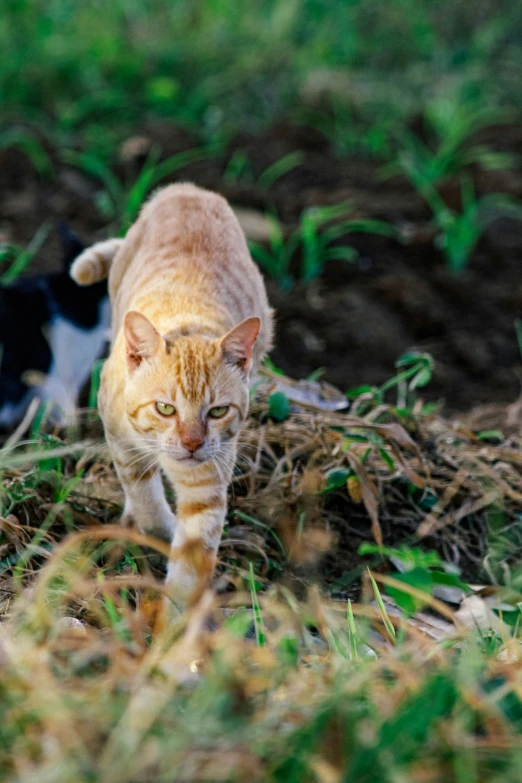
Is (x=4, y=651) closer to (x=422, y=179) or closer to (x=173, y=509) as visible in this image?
(x=173, y=509)

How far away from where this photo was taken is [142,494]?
9.54 ft

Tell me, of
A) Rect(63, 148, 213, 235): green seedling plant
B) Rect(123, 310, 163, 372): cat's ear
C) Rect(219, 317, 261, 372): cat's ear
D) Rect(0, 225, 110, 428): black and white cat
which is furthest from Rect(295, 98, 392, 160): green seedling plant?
Rect(123, 310, 163, 372): cat's ear

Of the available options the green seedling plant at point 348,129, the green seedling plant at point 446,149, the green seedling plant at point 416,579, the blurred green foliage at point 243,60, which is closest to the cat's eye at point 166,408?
the green seedling plant at point 416,579

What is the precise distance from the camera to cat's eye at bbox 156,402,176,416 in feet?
8.68

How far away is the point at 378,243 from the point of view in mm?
5363

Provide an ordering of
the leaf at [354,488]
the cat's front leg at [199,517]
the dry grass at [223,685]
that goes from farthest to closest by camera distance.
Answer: the leaf at [354,488] → the cat's front leg at [199,517] → the dry grass at [223,685]

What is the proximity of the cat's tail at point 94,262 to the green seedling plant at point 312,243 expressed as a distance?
1132mm

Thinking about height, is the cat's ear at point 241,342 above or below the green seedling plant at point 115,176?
above

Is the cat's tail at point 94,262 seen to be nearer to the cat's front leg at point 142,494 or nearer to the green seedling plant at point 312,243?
the cat's front leg at point 142,494

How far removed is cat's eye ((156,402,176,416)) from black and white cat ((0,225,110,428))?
1341mm

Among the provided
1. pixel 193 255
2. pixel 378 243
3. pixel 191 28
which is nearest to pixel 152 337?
pixel 193 255

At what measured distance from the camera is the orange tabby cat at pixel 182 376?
2631 millimetres

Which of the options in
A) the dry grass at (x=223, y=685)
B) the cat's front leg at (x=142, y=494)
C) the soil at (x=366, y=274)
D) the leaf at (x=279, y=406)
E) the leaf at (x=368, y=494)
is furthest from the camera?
the soil at (x=366, y=274)

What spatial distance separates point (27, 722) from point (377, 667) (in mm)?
615
